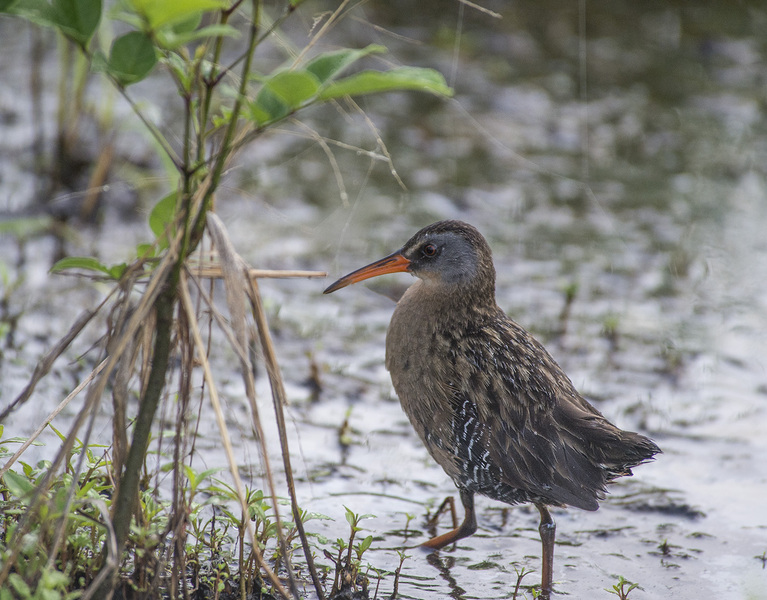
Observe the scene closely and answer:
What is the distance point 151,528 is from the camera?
Result: 2.60 meters

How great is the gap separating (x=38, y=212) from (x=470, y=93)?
3915 millimetres

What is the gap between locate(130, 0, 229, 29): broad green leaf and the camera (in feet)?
5.99

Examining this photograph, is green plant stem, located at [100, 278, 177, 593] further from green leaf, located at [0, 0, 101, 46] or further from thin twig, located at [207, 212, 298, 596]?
green leaf, located at [0, 0, 101, 46]

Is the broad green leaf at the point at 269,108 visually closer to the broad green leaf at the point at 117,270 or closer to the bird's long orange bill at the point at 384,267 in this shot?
the broad green leaf at the point at 117,270

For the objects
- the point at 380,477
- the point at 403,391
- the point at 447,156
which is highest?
the point at 447,156

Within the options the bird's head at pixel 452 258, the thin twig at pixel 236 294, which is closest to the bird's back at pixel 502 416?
the bird's head at pixel 452 258

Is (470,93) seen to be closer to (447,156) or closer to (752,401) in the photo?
(447,156)

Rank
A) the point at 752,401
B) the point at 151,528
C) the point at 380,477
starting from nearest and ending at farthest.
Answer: the point at 151,528 → the point at 380,477 → the point at 752,401

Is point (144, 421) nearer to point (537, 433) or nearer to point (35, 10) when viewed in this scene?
point (35, 10)

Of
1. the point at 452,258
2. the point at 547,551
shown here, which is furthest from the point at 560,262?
the point at 547,551

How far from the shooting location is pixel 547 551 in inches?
131

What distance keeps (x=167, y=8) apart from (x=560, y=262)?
4543mm

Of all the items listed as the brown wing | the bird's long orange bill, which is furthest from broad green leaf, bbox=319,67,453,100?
the bird's long orange bill

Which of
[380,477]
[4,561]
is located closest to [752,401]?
[380,477]
